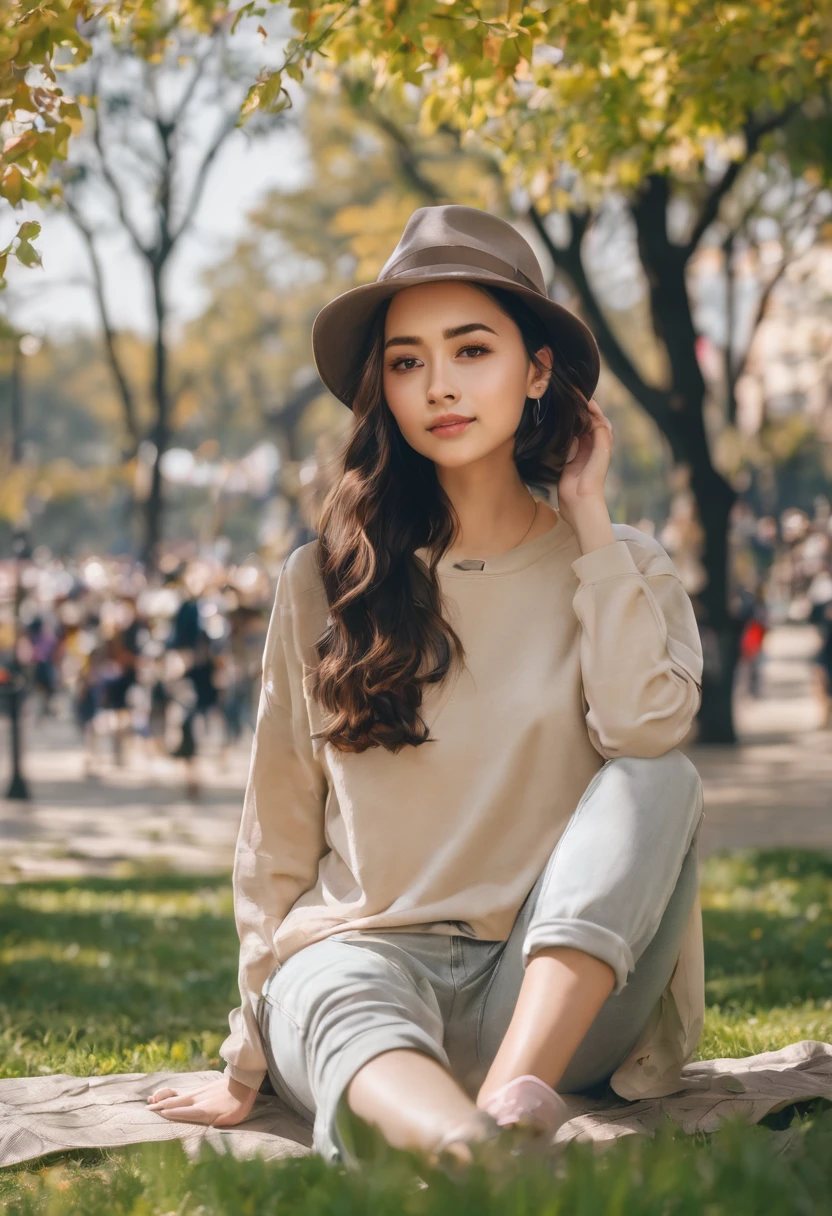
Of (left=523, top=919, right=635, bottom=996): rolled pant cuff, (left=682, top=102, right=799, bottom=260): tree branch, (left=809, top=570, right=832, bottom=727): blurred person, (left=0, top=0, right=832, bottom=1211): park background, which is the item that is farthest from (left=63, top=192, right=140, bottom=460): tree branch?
(left=523, top=919, right=635, bottom=996): rolled pant cuff

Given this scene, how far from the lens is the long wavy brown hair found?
2.96 meters

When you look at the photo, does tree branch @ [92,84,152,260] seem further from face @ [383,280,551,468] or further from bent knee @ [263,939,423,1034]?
bent knee @ [263,939,423,1034]

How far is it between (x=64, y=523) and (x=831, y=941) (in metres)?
74.9

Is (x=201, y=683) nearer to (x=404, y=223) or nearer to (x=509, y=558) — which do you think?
(x=404, y=223)

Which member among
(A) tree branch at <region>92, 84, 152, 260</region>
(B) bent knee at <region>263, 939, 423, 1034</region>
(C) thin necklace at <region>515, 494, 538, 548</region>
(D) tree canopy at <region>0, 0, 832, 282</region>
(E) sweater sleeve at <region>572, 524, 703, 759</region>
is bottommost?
(B) bent knee at <region>263, 939, 423, 1034</region>

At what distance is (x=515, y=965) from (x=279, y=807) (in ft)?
2.03

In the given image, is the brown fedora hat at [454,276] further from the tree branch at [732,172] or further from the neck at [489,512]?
the tree branch at [732,172]

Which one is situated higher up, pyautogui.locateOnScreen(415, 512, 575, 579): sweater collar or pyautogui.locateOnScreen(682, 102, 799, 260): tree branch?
pyautogui.locateOnScreen(682, 102, 799, 260): tree branch

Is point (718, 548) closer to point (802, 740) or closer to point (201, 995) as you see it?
point (802, 740)

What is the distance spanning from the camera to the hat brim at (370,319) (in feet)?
10.0

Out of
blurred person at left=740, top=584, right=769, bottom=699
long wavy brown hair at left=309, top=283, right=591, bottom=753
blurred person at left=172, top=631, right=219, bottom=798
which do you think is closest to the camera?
long wavy brown hair at left=309, top=283, right=591, bottom=753

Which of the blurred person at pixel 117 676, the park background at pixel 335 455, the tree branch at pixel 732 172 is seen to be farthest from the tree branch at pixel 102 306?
the tree branch at pixel 732 172

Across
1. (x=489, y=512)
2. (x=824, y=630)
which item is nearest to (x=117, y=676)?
(x=824, y=630)

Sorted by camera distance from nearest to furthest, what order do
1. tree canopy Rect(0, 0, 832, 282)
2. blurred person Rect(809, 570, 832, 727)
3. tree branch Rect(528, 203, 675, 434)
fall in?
tree canopy Rect(0, 0, 832, 282)
tree branch Rect(528, 203, 675, 434)
blurred person Rect(809, 570, 832, 727)
